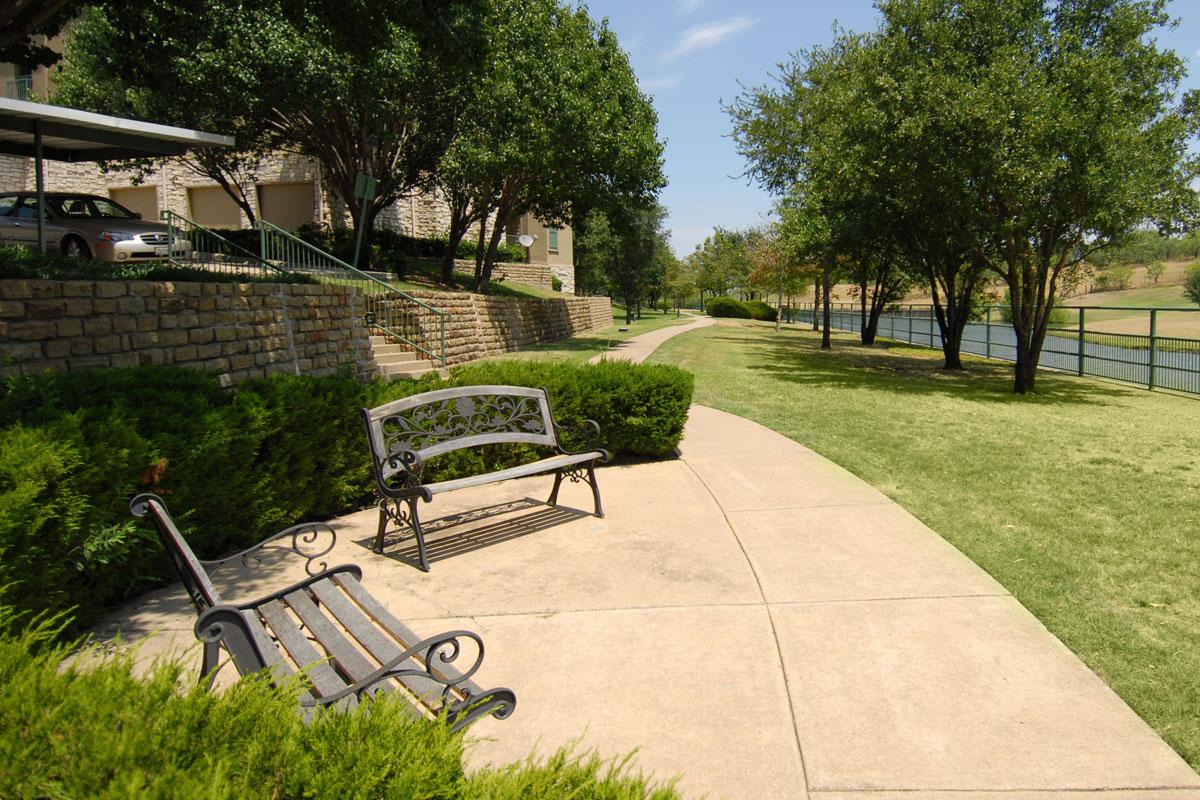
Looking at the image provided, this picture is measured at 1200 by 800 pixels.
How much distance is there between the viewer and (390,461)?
492 centimetres

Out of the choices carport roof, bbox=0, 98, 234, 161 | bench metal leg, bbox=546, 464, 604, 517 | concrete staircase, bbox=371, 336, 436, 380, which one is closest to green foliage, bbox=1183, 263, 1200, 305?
concrete staircase, bbox=371, 336, 436, 380

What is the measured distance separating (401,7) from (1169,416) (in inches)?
509

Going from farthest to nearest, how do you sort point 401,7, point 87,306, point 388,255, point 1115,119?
point 388,255
point 1115,119
point 401,7
point 87,306

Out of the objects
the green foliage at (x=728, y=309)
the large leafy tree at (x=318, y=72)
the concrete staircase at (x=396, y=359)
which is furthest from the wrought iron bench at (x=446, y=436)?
the green foliage at (x=728, y=309)

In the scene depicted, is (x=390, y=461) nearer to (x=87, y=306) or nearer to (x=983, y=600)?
(x=983, y=600)

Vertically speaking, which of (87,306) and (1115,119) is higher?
(1115,119)

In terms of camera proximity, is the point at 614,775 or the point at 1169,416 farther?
the point at 1169,416

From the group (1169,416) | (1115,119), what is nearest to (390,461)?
(1169,416)

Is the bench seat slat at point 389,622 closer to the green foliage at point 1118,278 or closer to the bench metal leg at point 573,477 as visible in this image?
the bench metal leg at point 573,477

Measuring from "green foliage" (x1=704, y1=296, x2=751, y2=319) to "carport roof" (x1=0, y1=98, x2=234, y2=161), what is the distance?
54093mm

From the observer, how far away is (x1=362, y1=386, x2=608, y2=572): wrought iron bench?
16.0 ft

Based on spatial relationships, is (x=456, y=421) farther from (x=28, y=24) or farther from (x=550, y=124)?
(x=550, y=124)

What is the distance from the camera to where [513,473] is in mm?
5402

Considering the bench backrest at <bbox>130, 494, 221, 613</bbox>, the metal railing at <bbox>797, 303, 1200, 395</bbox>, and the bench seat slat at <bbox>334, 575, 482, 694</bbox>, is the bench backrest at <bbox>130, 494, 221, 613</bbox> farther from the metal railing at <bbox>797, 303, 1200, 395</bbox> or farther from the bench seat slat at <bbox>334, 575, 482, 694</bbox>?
the metal railing at <bbox>797, 303, 1200, 395</bbox>
